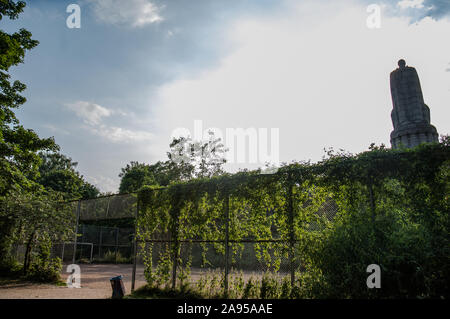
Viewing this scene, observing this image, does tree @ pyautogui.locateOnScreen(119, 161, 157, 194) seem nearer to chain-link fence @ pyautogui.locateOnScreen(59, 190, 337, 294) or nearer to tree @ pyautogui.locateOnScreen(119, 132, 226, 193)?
tree @ pyautogui.locateOnScreen(119, 132, 226, 193)

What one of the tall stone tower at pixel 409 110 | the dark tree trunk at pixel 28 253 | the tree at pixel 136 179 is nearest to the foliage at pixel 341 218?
the dark tree trunk at pixel 28 253

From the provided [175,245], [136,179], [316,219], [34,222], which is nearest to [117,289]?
[175,245]

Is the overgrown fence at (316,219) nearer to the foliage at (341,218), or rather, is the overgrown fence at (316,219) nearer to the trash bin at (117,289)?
the foliage at (341,218)

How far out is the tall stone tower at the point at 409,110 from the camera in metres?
17.6

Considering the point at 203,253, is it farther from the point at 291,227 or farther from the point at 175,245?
the point at 291,227

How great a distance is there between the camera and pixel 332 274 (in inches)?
182

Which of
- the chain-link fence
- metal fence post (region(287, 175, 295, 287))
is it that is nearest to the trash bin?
the chain-link fence

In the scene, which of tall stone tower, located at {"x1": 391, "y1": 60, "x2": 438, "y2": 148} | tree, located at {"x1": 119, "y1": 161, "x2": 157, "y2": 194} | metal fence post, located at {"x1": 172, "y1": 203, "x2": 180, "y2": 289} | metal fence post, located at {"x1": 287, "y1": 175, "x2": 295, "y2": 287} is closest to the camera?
metal fence post, located at {"x1": 287, "y1": 175, "x2": 295, "y2": 287}

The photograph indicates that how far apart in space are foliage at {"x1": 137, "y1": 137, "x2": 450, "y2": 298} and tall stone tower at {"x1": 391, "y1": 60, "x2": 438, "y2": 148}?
14.5 m

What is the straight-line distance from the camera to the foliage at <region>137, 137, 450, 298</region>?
417cm

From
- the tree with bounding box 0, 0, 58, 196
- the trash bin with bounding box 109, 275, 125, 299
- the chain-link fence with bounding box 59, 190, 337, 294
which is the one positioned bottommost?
the trash bin with bounding box 109, 275, 125, 299

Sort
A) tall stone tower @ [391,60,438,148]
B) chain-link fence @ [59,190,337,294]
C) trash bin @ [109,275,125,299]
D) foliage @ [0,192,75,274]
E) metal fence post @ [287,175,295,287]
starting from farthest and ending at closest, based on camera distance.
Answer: tall stone tower @ [391,60,438,148], foliage @ [0,192,75,274], trash bin @ [109,275,125,299], chain-link fence @ [59,190,337,294], metal fence post @ [287,175,295,287]

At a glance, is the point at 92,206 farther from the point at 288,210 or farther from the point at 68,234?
the point at 288,210
